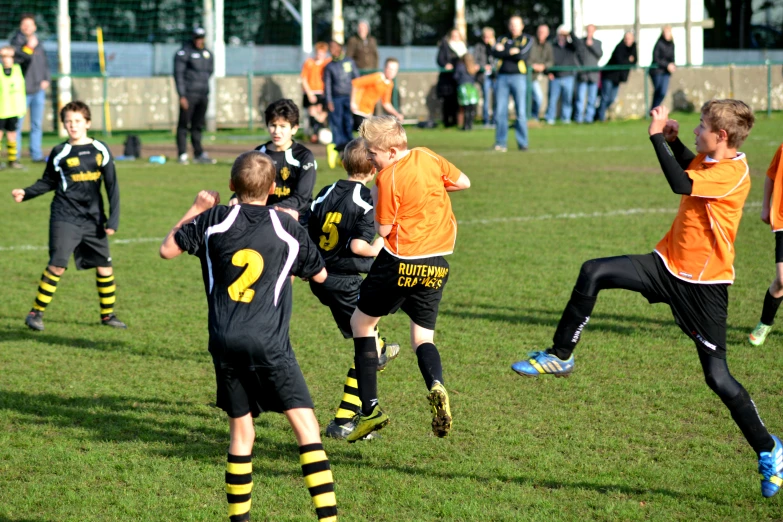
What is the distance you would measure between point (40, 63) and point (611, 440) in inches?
615

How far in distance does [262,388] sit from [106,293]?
4.17m

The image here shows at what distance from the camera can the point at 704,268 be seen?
471cm

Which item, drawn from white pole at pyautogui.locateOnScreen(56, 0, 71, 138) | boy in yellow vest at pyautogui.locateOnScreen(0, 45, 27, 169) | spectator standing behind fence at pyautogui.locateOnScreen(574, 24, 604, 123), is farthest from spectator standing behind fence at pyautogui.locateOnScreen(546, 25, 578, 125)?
boy in yellow vest at pyautogui.locateOnScreen(0, 45, 27, 169)

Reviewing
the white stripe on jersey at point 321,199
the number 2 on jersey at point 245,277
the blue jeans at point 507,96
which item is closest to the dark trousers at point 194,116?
the blue jeans at point 507,96

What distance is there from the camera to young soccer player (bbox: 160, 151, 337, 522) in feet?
13.1

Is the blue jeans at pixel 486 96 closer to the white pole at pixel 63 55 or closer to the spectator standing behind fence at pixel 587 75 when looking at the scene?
the spectator standing behind fence at pixel 587 75

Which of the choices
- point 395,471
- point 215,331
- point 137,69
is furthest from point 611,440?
point 137,69

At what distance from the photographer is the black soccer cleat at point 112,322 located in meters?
7.84

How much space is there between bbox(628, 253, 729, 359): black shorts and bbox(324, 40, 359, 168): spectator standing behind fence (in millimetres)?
14999

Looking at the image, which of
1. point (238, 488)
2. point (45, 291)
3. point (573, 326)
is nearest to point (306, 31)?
point (45, 291)

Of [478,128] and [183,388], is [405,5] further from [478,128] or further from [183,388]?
[183,388]

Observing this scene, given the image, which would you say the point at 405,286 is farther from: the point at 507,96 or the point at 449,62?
the point at 449,62

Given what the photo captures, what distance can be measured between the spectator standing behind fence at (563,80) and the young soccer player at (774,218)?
66.4ft

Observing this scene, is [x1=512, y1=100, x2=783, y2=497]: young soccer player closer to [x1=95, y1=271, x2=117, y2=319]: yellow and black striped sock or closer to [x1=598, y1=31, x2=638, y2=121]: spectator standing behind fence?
[x1=95, y1=271, x2=117, y2=319]: yellow and black striped sock
